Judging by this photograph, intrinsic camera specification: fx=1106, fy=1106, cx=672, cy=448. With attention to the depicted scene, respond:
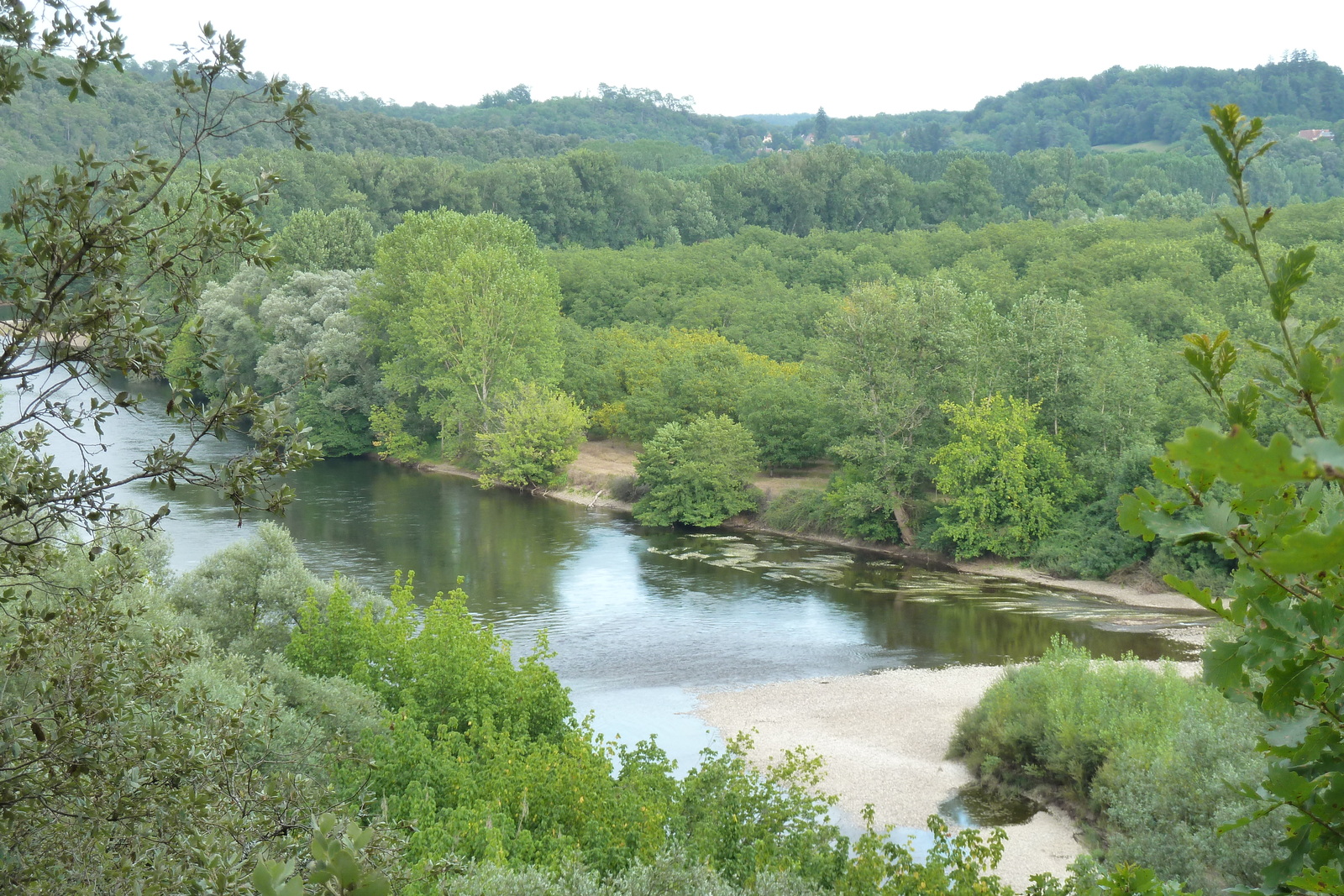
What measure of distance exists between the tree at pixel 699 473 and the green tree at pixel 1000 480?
729cm

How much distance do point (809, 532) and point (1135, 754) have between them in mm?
21811

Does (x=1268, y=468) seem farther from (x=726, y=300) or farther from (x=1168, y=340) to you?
(x=726, y=300)

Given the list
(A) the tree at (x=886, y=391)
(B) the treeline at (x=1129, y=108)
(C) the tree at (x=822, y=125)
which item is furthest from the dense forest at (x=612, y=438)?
(C) the tree at (x=822, y=125)

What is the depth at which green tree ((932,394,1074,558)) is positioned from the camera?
105 ft

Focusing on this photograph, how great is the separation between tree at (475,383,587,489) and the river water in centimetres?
257

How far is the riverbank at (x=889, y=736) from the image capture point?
16.1 meters

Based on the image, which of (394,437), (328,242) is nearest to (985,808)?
(394,437)

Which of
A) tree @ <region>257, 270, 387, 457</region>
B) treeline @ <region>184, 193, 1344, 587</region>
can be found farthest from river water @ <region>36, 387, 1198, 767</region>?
tree @ <region>257, 270, 387, 457</region>

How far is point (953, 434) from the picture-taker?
33469 millimetres

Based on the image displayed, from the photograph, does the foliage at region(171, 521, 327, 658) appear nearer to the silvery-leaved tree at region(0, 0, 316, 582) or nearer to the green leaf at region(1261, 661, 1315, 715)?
the silvery-leaved tree at region(0, 0, 316, 582)

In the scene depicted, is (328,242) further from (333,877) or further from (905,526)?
(333,877)

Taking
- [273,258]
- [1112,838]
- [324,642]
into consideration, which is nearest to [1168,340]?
[1112,838]

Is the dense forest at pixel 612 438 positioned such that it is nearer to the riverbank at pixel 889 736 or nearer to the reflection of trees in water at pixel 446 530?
the riverbank at pixel 889 736

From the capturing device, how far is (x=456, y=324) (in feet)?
149
